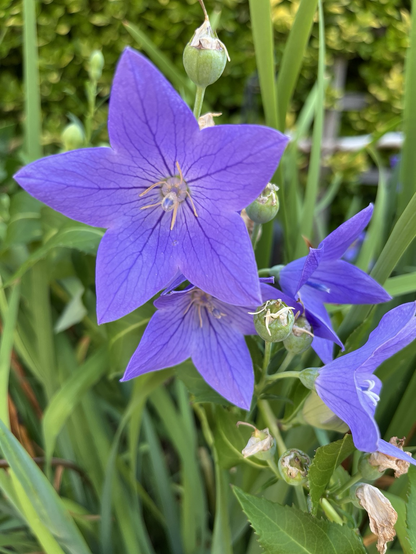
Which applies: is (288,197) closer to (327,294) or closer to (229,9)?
(327,294)

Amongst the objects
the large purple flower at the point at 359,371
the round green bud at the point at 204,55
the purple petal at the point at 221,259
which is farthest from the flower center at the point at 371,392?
the round green bud at the point at 204,55

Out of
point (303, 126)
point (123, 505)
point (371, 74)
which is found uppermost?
point (371, 74)

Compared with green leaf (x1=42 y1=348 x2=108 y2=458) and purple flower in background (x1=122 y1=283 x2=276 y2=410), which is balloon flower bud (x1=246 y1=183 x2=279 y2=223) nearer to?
purple flower in background (x1=122 y1=283 x2=276 y2=410)

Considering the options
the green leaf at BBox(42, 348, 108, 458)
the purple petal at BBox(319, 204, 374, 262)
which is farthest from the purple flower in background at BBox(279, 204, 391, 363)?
the green leaf at BBox(42, 348, 108, 458)

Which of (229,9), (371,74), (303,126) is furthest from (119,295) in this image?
(371,74)

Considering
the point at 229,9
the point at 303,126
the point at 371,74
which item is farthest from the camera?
the point at 371,74
